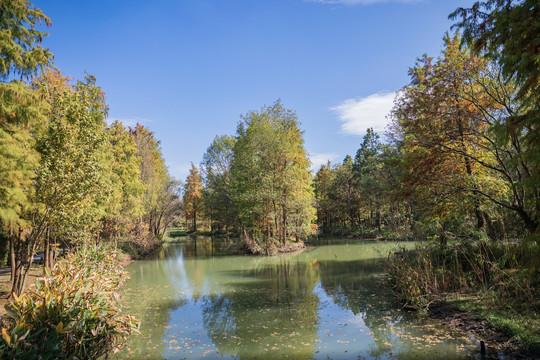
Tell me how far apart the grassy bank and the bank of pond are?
680 millimetres

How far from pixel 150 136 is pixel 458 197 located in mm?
34246

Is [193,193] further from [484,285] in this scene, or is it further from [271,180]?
[484,285]

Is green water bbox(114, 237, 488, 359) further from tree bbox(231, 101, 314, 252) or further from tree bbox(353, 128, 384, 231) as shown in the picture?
tree bbox(353, 128, 384, 231)

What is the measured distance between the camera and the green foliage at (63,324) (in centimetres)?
539

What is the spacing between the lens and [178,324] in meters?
9.70

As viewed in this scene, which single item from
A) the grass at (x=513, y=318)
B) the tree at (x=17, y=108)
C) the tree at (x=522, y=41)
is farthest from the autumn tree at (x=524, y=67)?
the tree at (x=17, y=108)

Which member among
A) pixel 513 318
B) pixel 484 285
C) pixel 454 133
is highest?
pixel 454 133

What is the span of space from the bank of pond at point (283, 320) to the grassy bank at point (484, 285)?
0.68 meters

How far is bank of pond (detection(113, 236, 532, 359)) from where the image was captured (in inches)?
285

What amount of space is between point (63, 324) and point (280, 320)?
5627mm

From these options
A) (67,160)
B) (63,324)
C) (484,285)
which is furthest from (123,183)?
(484,285)

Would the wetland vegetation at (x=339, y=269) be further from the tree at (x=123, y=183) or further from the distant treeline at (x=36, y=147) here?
the tree at (x=123, y=183)

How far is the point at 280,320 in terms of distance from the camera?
31.5 ft

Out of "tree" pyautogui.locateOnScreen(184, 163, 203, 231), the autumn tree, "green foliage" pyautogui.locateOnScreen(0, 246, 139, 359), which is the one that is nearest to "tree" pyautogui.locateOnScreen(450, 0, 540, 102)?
the autumn tree
